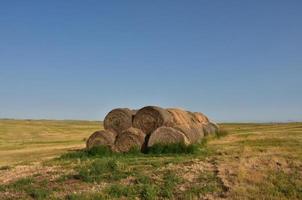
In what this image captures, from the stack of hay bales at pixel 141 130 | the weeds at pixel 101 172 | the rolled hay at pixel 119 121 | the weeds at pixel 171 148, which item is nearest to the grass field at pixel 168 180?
the weeds at pixel 101 172

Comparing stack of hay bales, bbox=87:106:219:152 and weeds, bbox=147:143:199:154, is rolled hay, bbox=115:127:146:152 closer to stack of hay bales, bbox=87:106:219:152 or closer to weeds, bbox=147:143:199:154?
stack of hay bales, bbox=87:106:219:152

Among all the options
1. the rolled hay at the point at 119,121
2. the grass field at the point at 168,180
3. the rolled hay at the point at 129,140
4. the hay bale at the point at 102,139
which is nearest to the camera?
the grass field at the point at 168,180

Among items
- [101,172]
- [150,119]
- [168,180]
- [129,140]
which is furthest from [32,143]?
[168,180]

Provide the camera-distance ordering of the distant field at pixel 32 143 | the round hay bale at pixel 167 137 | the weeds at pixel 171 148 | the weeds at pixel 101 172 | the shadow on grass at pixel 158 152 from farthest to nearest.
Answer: the distant field at pixel 32 143
the round hay bale at pixel 167 137
the weeds at pixel 171 148
the shadow on grass at pixel 158 152
the weeds at pixel 101 172

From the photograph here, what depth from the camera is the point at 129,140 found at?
1866cm

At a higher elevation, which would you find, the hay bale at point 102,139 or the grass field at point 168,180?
the hay bale at point 102,139

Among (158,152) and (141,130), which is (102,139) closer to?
(141,130)

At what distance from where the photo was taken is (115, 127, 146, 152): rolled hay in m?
18.6

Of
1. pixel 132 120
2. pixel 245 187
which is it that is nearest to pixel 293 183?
pixel 245 187

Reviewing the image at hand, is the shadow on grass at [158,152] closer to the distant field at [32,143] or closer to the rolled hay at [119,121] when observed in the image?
the distant field at [32,143]

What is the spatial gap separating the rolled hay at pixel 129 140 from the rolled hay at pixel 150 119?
1.04 meters

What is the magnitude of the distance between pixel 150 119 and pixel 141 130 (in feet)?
2.11

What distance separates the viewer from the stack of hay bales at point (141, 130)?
18.2 meters

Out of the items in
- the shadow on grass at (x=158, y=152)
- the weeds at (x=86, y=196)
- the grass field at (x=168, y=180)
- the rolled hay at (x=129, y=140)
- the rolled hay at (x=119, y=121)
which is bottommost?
the weeds at (x=86, y=196)
